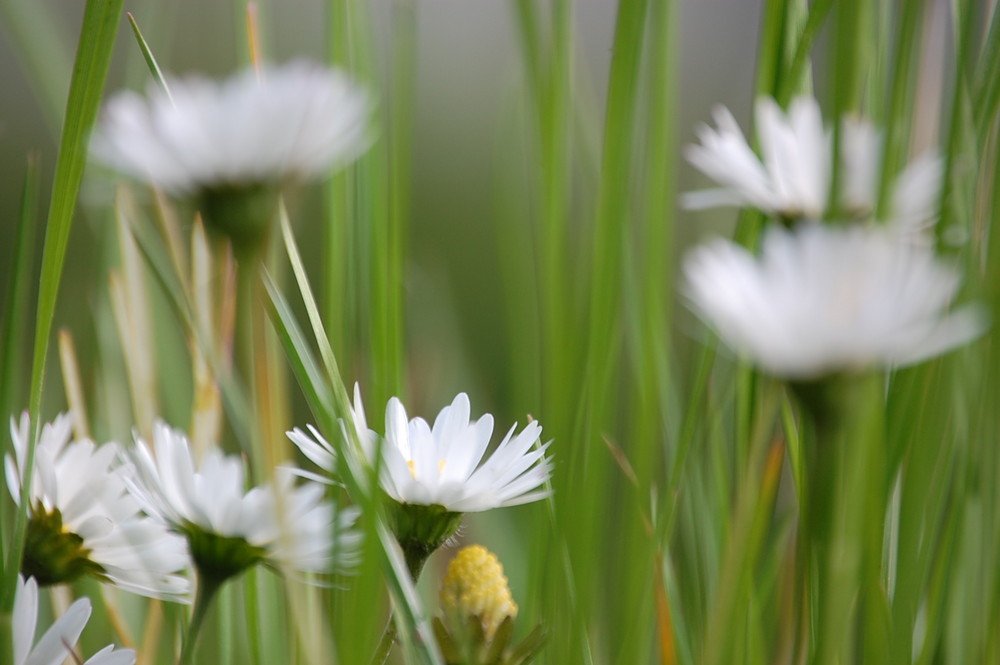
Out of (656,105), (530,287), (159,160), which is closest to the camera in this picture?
(159,160)

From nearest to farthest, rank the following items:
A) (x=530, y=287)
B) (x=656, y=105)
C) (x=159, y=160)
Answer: (x=159, y=160), (x=656, y=105), (x=530, y=287)

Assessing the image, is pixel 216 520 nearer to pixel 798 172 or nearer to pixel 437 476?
pixel 437 476

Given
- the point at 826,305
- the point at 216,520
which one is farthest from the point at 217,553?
the point at 826,305

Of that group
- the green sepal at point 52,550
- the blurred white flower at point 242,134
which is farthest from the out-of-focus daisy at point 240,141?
the green sepal at point 52,550

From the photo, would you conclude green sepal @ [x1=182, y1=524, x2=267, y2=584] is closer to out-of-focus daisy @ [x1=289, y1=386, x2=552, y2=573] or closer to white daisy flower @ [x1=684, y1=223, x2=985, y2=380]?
out-of-focus daisy @ [x1=289, y1=386, x2=552, y2=573]

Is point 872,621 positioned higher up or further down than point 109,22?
further down

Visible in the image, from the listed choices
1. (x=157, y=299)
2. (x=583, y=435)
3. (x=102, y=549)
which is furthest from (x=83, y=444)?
(x=157, y=299)

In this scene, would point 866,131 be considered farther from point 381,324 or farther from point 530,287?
point 530,287
